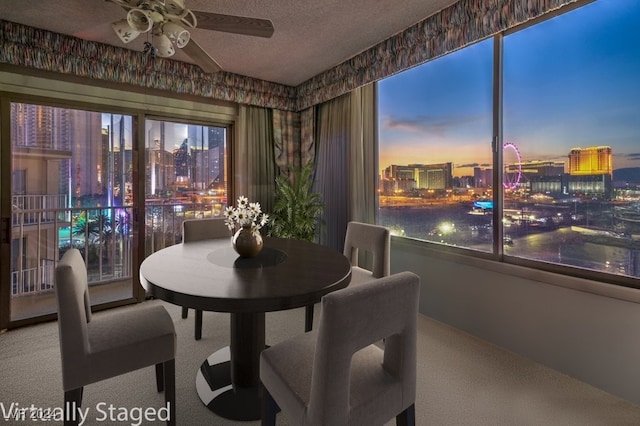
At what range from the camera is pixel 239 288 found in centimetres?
133

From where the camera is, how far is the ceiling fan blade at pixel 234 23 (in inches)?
70.5

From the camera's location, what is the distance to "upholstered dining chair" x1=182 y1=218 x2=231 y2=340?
8.41ft

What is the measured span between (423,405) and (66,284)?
1.91 m

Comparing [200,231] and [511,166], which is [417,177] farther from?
[200,231]

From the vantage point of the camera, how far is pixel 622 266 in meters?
1.87

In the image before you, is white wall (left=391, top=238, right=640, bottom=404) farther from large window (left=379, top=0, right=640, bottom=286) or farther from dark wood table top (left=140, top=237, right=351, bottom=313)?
dark wood table top (left=140, top=237, right=351, bottom=313)

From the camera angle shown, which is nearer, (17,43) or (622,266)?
(622,266)

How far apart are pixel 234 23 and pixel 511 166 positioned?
218 cm

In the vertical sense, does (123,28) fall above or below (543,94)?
above

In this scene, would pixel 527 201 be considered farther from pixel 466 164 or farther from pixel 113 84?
pixel 113 84

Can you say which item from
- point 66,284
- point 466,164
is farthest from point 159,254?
point 466,164

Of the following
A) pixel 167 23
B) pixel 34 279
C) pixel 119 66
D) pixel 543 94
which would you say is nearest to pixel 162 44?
pixel 167 23

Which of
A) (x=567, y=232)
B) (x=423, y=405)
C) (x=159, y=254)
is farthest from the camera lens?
(x=567, y=232)

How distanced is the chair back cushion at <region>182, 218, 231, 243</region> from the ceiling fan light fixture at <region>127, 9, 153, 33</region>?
1.46 metres
